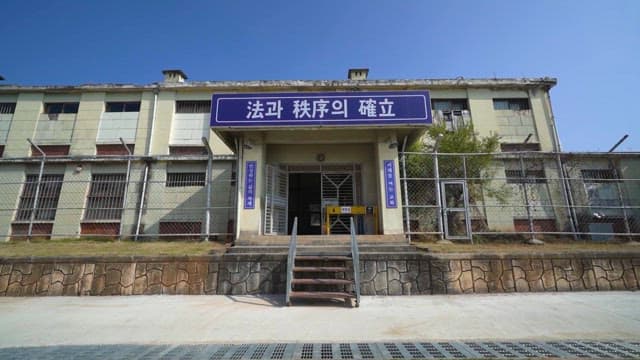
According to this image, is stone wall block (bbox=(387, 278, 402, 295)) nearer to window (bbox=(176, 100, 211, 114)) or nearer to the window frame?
window (bbox=(176, 100, 211, 114))

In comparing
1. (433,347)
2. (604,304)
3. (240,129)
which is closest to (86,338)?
(433,347)

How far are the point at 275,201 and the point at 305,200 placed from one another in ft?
11.2

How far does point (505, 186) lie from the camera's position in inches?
435

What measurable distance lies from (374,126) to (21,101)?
17767 mm

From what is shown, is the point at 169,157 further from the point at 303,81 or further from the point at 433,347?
the point at 433,347

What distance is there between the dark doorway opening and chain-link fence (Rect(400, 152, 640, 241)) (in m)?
3.83

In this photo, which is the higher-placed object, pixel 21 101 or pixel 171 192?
pixel 21 101

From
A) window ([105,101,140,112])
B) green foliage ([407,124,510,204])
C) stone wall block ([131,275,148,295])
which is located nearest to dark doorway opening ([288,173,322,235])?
green foliage ([407,124,510,204])

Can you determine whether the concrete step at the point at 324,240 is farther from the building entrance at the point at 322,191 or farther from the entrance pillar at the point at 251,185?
the building entrance at the point at 322,191

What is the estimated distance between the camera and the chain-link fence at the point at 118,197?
11.9m

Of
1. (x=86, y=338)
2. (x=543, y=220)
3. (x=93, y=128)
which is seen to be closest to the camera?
(x=86, y=338)

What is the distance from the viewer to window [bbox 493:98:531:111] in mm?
13805

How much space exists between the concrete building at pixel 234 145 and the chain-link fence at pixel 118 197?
0.17ft

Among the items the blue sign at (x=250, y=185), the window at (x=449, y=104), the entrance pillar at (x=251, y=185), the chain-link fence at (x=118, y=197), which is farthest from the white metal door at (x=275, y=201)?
the window at (x=449, y=104)
